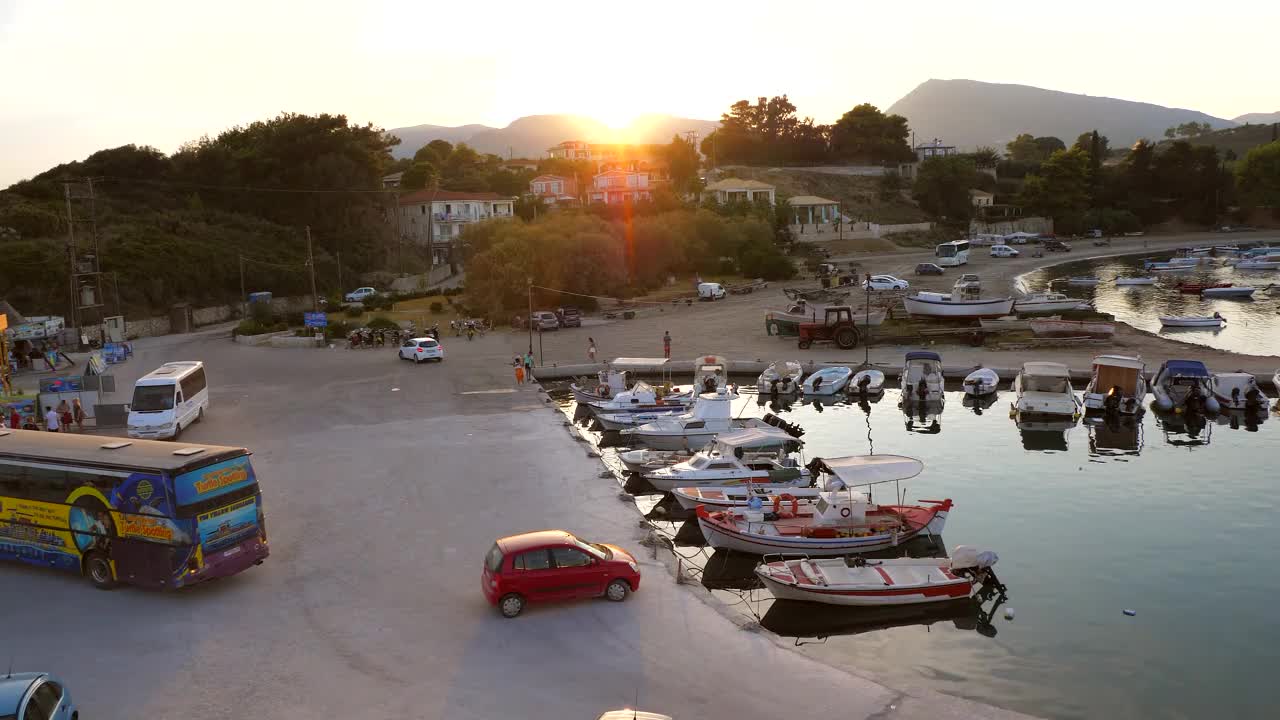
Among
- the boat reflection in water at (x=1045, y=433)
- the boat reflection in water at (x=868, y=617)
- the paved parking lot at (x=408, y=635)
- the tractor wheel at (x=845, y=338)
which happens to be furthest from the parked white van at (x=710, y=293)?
the boat reflection in water at (x=868, y=617)

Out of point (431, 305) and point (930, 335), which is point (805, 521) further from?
point (431, 305)

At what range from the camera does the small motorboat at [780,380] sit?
42219 millimetres

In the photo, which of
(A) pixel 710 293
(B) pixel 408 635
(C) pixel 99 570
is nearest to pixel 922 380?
(B) pixel 408 635

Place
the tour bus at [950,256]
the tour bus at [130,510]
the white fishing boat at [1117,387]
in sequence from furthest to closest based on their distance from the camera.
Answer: the tour bus at [950,256], the white fishing boat at [1117,387], the tour bus at [130,510]

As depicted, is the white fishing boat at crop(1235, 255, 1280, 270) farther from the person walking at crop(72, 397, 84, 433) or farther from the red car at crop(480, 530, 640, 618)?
the person walking at crop(72, 397, 84, 433)

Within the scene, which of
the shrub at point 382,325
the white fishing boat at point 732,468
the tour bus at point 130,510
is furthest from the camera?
the shrub at point 382,325

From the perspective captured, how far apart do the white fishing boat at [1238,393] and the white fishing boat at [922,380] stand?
10.7 metres

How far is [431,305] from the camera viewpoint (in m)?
70.1

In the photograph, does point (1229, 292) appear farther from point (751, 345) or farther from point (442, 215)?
point (442, 215)

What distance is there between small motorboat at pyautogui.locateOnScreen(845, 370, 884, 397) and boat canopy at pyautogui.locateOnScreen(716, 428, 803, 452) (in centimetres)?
1424

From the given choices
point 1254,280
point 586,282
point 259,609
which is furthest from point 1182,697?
point 1254,280

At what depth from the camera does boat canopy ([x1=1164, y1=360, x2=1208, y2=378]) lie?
120ft

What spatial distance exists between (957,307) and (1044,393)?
2114 centimetres

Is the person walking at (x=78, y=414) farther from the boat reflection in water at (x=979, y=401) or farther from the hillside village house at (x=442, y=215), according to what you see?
the hillside village house at (x=442, y=215)
